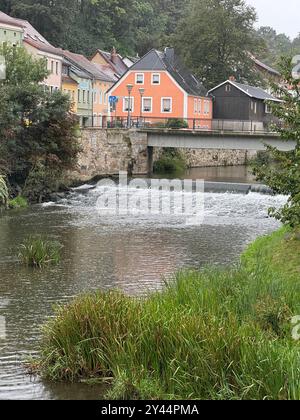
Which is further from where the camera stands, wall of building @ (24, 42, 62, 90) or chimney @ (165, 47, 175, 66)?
chimney @ (165, 47, 175, 66)

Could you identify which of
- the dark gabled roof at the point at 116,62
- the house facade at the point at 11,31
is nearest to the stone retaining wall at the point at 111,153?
the house facade at the point at 11,31

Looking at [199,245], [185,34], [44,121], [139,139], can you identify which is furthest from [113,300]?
[185,34]

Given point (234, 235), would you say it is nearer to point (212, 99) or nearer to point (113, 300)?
point (113, 300)

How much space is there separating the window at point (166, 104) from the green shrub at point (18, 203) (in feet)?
104

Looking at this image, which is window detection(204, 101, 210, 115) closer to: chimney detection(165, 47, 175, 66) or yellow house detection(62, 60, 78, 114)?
chimney detection(165, 47, 175, 66)

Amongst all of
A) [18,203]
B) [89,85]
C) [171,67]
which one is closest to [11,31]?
[89,85]

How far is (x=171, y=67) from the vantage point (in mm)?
66625

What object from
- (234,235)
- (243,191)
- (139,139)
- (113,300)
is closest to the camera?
(113,300)

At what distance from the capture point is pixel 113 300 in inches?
495

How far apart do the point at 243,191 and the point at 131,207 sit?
7153 mm

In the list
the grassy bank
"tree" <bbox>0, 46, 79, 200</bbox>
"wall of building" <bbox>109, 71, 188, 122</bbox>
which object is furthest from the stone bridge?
the grassy bank

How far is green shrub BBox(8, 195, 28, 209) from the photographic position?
3483cm

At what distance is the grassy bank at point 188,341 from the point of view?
397 inches

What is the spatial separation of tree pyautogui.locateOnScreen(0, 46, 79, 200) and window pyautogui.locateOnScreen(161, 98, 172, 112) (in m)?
27.9
